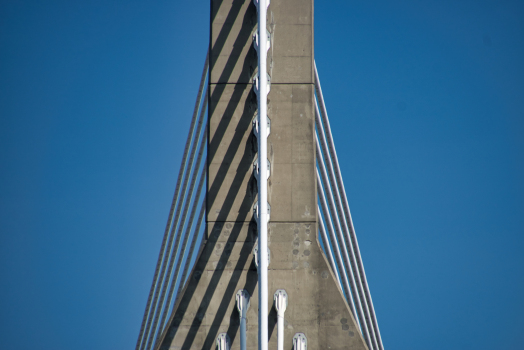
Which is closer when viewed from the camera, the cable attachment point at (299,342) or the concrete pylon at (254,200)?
the cable attachment point at (299,342)

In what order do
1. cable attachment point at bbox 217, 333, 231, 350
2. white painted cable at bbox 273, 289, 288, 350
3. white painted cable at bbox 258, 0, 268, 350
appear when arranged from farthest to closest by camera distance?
1. cable attachment point at bbox 217, 333, 231, 350
2. white painted cable at bbox 273, 289, 288, 350
3. white painted cable at bbox 258, 0, 268, 350

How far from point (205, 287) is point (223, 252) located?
37.6 inches

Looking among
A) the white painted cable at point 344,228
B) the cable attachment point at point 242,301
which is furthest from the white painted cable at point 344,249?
the cable attachment point at point 242,301

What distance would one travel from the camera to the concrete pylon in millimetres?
16688

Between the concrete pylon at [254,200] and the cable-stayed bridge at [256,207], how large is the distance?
0.08ft

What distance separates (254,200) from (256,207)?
0.30 meters

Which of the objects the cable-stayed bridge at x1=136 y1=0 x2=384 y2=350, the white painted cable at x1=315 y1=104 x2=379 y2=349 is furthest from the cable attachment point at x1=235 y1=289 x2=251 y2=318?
the white painted cable at x1=315 y1=104 x2=379 y2=349

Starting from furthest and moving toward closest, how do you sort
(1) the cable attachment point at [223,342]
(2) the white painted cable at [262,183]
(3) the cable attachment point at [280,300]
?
(1) the cable attachment point at [223,342]
(3) the cable attachment point at [280,300]
(2) the white painted cable at [262,183]

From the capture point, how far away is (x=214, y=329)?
659 inches

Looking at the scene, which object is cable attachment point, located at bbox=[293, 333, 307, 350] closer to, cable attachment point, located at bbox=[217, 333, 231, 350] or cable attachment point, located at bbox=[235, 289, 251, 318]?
cable attachment point, located at bbox=[235, 289, 251, 318]

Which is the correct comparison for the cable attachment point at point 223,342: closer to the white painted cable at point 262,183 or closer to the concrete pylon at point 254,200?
the concrete pylon at point 254,200

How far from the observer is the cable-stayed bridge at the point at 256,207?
16.7 m

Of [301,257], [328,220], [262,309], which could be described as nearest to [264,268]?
[262,309]

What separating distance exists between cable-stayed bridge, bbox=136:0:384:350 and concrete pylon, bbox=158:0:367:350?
2 cm
